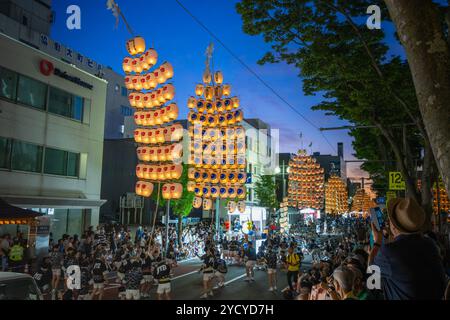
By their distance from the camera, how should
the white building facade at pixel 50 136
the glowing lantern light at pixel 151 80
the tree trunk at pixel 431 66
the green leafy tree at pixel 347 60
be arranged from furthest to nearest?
A: the glowing lantern light at pixel 151 80 → the white building facade at pixel 50 136 → the green leafy tree at pixel 347 60 → the tree trunk at pixel 431 66

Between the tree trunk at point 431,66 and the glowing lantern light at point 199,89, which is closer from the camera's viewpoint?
the tree trunk at point 431,66

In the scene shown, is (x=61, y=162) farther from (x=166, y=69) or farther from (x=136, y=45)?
(x=166, y=69)

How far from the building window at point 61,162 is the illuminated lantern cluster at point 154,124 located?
17.0 ft

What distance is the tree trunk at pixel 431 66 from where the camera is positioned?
3.62 m

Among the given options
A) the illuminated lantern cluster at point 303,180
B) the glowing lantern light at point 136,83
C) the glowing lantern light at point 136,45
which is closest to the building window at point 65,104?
the glowing lantern light at point 136,83

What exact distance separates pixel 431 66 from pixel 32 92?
2205cm

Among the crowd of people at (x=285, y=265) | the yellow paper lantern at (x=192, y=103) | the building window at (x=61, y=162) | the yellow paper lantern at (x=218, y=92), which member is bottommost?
the crowd of people at (x=285, y=265)

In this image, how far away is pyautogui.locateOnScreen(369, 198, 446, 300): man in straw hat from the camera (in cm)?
317

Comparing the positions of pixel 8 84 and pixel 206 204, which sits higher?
pixel 8 84

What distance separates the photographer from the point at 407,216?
333 centimetres

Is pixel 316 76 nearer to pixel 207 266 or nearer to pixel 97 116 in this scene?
pixel 207 266

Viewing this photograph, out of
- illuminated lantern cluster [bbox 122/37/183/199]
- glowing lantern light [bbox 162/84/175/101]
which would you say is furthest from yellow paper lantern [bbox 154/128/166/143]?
glowing lantern light [bbox 162/84/175/101]

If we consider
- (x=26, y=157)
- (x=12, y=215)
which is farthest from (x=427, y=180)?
(x=26, y=157)

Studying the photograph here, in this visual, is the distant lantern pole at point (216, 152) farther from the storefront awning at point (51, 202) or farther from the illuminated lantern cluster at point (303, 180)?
the illuminated lantern cluster at point (303, 180)
